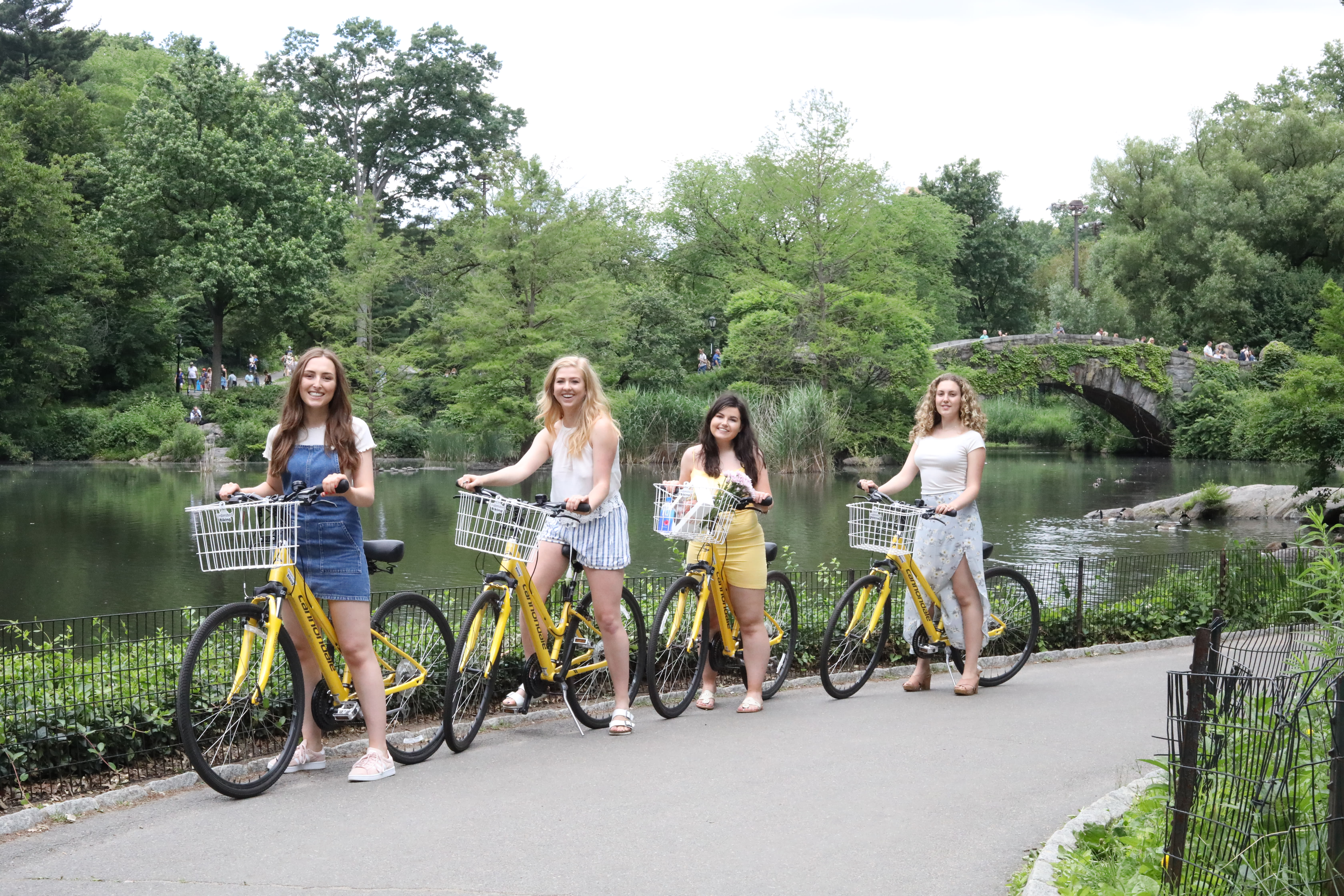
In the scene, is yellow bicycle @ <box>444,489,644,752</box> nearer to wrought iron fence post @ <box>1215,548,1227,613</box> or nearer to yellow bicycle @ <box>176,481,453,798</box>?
yellow bicycle @ <box>176,481,453,798</box>

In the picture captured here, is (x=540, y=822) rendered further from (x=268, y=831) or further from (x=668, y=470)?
(x=668, y=470)

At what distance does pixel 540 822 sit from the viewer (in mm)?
4477

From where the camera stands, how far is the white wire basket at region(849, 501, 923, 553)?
6824 millimetres

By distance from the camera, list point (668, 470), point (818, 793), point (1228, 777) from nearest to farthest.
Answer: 1. point (1228, 777)
2. point (818, 793)
3. point (668, 470)

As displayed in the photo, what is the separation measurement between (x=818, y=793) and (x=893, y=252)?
41.0 metres

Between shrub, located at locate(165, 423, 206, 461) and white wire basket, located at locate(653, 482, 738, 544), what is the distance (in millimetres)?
34877

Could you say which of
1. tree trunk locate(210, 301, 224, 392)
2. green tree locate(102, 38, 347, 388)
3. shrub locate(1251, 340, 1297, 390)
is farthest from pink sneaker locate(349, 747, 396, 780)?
shrub locate(1251, 340, 1297, 390)

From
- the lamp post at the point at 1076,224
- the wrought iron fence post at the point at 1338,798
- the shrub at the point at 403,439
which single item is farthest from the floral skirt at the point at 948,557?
the lamp post at the point at 1076,224

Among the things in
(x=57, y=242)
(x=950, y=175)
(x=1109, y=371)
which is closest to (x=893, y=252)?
(x=1109, y=371)

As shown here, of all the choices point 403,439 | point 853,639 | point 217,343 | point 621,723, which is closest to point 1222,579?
point 853,639

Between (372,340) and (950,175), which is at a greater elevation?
(950,175)

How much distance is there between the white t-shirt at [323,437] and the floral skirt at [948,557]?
3352 millimetres

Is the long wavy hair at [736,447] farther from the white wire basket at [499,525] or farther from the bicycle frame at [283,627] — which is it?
the bicycle frame at [283,627]

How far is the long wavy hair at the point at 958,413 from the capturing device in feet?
23.3
